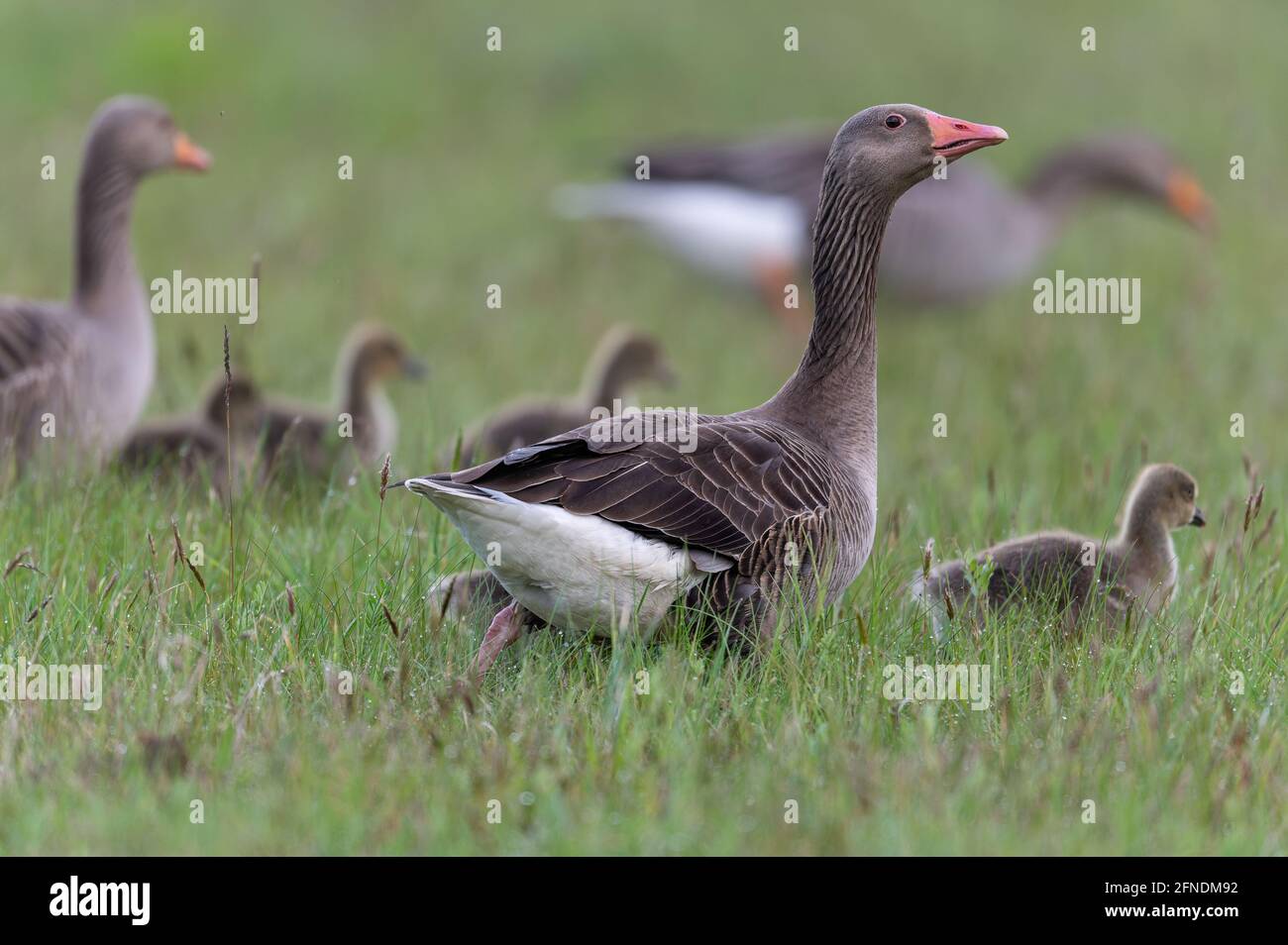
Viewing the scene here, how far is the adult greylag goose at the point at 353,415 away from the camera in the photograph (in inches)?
305

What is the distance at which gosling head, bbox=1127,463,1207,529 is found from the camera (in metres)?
5.96

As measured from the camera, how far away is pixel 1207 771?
4.12 m

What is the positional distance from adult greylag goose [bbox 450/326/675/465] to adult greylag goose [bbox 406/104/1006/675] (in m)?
2.18

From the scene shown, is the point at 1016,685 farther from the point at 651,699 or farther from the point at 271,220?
the point at 271,220

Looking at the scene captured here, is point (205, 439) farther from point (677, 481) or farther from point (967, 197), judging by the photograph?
point (967, 197)

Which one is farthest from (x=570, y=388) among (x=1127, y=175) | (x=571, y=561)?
(x=571, y=561)

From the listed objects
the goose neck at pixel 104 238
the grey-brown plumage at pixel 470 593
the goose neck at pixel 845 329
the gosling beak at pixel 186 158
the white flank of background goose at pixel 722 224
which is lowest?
the grey-brown plumage at pixel 470 593

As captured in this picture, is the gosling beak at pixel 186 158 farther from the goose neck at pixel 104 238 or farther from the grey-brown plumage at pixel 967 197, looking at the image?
the grey-brown plumage at pixel 967 197

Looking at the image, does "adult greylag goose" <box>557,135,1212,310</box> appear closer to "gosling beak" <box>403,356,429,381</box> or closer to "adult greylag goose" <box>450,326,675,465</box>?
"adult greylag goose" <box>450,326,675,465</box>

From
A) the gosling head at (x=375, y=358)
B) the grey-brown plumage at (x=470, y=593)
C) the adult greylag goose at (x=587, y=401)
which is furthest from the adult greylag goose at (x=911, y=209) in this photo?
the grey-brown plumage at (x=470, y=593)

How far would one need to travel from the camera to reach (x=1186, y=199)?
12.5 m

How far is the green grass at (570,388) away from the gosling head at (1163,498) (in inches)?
11.9

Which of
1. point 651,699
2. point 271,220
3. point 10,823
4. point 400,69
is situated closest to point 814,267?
point 651,699

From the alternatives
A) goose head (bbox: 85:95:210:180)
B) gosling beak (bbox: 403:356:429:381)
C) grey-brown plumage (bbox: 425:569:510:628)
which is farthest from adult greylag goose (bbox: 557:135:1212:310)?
grey-brown plumage (bbox: 425:569:510:628)
